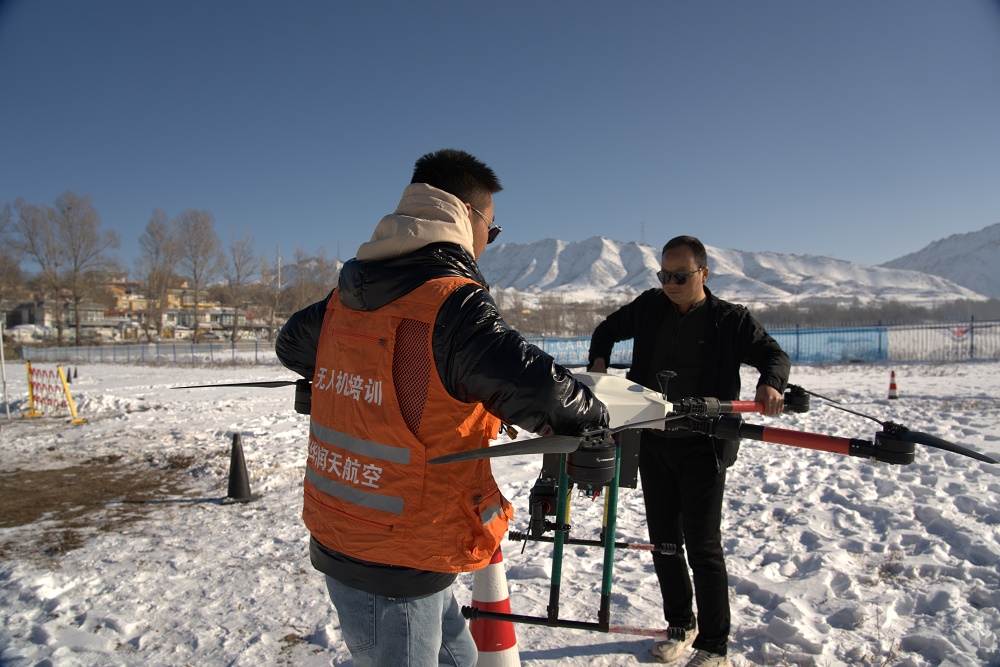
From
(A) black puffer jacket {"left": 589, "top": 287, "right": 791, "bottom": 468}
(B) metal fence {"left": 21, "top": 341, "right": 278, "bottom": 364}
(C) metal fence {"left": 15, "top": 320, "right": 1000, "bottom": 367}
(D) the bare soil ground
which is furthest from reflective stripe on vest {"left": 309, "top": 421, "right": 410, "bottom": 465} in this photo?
(B) metal fence {"left": 21, "top": 341, "right": 278, "bottom": 364}

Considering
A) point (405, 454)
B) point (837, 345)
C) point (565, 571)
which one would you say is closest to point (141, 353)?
point (565, 571)

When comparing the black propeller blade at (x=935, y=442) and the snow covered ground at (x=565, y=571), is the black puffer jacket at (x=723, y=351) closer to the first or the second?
the black propeller blade at (x=935, y=442)

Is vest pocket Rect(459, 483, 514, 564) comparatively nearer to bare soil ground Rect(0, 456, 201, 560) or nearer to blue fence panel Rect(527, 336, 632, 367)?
bare soil ground Rect(0, 456, 201, 560)

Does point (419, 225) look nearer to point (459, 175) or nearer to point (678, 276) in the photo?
point (459, 175)

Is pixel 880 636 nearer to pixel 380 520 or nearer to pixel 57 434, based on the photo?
pixel 380 520

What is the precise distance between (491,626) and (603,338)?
1.72 m

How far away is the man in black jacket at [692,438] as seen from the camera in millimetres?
2732

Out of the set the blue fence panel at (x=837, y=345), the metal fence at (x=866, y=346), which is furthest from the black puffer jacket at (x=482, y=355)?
the blue fence panel at (x=837, y=345)

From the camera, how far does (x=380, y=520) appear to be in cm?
146

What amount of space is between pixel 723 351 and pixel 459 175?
1.90 meters

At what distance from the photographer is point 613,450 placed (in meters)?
1.57

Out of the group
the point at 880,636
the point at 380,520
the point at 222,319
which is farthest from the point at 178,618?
the point at 222,319

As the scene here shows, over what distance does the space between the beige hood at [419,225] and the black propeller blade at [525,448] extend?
56 cm

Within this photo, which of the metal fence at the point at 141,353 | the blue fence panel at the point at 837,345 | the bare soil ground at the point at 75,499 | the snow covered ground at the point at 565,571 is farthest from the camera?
the metal fence at the point at 141,353
